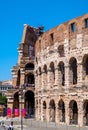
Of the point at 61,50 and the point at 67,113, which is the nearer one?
the point at 67,113

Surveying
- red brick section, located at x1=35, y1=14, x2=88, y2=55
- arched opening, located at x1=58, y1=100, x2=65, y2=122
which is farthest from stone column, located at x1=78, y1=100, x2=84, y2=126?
red brick section, located at x1=35, y1=14, x2=88, y2=55

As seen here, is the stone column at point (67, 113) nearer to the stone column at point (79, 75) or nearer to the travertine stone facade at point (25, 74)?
the stone column at point (79, 75)

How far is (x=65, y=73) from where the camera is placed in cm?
4203

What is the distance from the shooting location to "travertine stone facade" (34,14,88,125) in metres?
39.5

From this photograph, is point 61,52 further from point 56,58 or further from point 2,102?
point 2,102

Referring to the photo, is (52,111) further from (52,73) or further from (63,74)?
(63,74)

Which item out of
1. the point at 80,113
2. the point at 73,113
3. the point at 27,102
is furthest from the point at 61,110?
the point at 27,102

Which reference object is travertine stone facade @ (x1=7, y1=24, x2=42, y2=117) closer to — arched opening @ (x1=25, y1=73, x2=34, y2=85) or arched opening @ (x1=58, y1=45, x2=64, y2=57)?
arched opening @ (x1=25, y1=73, x2=34, y2=85)

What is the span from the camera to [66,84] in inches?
1652

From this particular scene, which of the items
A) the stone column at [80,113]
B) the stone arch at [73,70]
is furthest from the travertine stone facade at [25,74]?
the stone column at [80,113]

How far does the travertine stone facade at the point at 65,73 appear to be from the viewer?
3950cm

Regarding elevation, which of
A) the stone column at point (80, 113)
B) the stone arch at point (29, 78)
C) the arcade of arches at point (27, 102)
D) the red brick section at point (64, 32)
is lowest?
the stone column at point (80, 113)

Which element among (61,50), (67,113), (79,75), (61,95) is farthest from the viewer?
(61,50)

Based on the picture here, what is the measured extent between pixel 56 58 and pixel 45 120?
8307mm
